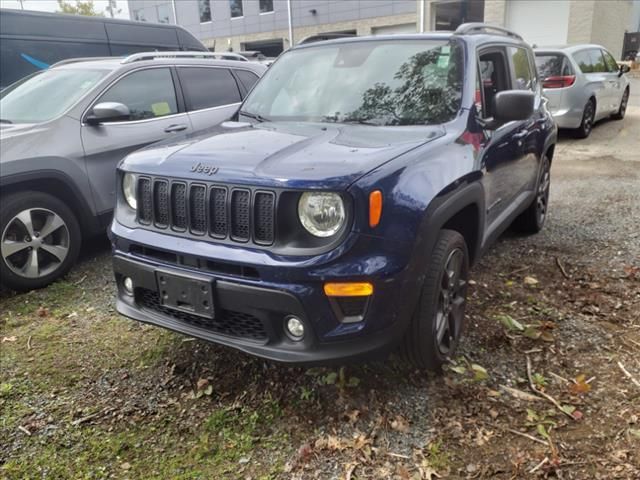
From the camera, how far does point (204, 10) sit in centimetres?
3494

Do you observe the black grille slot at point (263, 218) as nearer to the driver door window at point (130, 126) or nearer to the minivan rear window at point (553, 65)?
the driver door window at point (130, 126)

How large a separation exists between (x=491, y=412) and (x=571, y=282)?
6.03ft

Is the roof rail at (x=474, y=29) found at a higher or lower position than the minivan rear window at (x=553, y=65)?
higher

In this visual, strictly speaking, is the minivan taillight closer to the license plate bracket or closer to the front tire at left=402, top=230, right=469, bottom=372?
the front tire at left=402, top=230, right=469, bottom=372

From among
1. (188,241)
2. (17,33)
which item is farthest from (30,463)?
(17,33)

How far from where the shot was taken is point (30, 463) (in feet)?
8.09

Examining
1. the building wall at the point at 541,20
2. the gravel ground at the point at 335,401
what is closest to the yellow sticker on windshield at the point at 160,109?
the gravel ground at the point at 335,401

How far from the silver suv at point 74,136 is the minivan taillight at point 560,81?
6.42m

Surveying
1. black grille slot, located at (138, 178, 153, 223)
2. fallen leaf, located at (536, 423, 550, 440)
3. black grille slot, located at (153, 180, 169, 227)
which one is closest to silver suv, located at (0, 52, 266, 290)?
black grille slot, located at (138, 178, 153, 223)

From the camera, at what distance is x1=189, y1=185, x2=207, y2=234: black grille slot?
2553 mm

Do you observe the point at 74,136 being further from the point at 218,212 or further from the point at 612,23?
the point at 612,23

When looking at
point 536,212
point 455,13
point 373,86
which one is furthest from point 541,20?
point 373,86

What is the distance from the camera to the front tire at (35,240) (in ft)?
13.3

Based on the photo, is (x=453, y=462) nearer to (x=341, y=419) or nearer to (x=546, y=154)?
(x=341, y=419)
